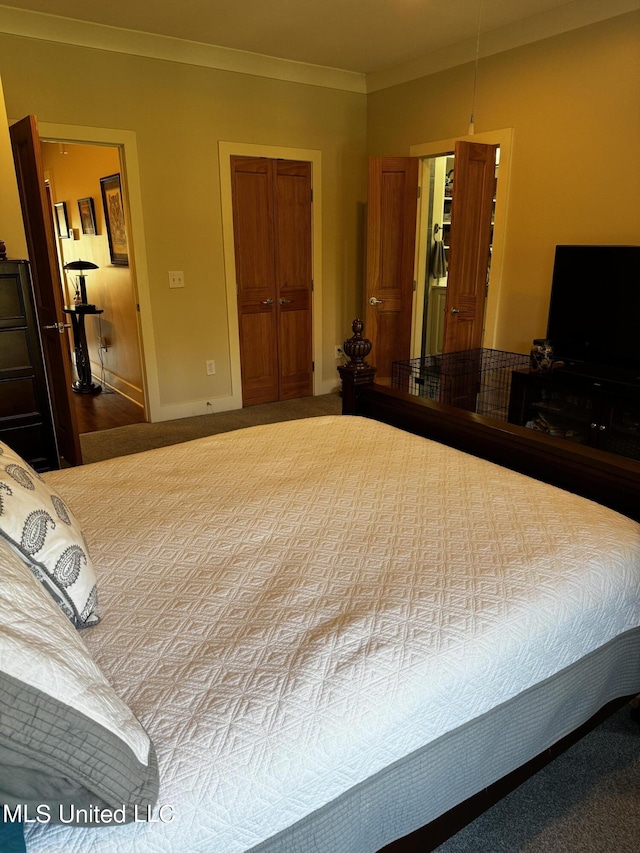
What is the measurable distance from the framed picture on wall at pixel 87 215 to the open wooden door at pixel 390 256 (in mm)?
2818

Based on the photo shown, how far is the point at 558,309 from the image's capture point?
3.62m

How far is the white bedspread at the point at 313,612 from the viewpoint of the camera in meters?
0.89

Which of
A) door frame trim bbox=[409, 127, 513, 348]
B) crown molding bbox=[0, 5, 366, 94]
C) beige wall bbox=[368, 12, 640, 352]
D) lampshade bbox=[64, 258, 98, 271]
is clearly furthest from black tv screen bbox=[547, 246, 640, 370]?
lampshade bbox=[64, 258, 98, 271]

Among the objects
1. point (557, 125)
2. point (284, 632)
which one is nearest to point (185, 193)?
point (557, 125)

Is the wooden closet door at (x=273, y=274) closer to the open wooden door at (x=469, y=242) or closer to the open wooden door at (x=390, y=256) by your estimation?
the open wooden door at (x=390, y=256)

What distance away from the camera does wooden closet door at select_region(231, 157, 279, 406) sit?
4.75 m

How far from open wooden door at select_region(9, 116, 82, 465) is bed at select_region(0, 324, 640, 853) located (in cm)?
200

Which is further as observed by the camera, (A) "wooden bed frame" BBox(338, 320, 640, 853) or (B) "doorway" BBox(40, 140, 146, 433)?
(B) "doorway" BBox(40, 140, 146, 433)

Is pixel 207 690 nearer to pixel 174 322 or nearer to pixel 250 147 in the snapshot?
pixel 174 322

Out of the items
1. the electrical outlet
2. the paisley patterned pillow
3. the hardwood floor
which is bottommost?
the hardwood floor

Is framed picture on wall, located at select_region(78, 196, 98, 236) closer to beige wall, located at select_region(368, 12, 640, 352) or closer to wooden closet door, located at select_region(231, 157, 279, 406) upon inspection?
wooden closet door, located at select_region(231, 157, 279, 406)

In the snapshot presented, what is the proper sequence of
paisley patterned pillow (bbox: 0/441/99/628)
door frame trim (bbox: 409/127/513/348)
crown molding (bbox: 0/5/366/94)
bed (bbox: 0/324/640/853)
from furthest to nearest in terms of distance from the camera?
door frame trim (bbox: 409/127/513/348) → crown molding (bbox: 0/5/366/94) → paisley patterned pillow (bbox: 0/441/99/628) → bed (bbox: 0/324/640/853)

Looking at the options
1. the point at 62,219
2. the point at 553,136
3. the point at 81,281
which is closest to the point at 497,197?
the point at 553,136

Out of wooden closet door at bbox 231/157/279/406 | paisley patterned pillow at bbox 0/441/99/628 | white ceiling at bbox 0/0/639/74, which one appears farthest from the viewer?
wooden closet door at bbox 231/157/279/406
